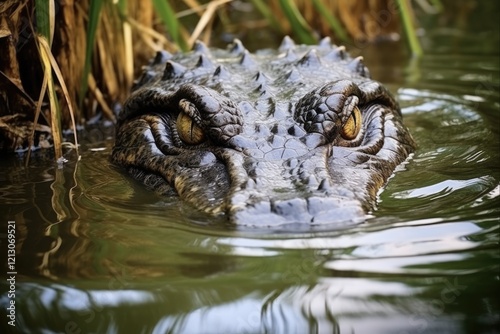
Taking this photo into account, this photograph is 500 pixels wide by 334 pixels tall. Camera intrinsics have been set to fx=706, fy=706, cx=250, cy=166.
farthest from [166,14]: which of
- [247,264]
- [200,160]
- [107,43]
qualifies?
[247,264]

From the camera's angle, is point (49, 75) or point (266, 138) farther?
point (49, 75)

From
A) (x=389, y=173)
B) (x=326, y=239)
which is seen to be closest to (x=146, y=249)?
(x=326, y=239)

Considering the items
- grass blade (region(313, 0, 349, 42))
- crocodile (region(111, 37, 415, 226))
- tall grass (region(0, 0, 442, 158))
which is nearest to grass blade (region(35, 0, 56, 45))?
tall grass (region(0, 0, 442, 158))

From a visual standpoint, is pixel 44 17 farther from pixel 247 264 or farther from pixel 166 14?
pixel 247 264

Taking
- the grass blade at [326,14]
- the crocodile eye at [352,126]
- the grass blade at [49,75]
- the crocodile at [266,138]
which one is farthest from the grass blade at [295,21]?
the grass blade at [49,75]

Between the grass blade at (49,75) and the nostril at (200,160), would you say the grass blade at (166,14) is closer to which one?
the grass blade at (49,75)

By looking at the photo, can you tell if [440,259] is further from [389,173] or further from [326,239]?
[389,173]

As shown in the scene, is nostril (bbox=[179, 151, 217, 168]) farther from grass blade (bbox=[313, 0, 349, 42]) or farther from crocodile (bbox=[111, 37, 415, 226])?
grass blade (bbox=[313, 0, 349, 42])
